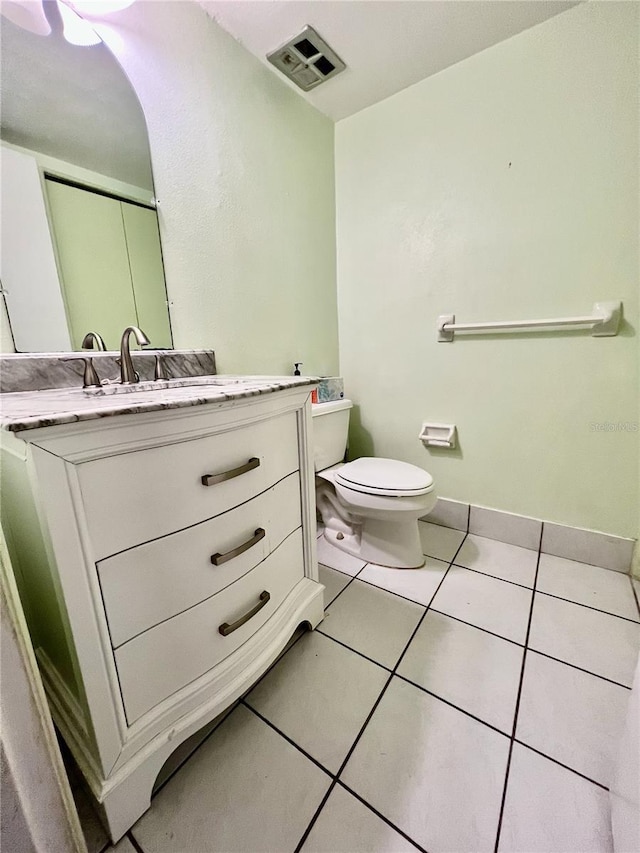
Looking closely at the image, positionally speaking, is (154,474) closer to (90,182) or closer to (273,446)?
(273,446)

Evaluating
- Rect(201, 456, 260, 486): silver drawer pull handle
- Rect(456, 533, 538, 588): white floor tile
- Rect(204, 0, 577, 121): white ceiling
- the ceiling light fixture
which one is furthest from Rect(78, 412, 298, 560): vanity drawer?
Rect(204, 0, 577, 121): white ceiling

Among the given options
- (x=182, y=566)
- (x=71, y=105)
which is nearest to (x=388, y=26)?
(x=71, y=105)

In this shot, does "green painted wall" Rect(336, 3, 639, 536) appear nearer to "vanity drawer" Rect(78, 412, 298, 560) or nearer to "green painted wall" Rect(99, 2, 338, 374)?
"green painted wall" Rect(99, 2, 338, 374)

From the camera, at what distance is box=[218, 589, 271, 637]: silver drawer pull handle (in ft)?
2.42

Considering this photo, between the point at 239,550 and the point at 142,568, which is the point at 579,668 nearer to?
the point at 239,550

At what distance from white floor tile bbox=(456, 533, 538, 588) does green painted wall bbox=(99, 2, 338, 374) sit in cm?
119

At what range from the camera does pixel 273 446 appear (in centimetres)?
85

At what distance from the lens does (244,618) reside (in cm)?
78

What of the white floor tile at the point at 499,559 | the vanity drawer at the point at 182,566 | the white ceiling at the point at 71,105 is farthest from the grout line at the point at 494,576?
the white ceiling at the point at 71,105

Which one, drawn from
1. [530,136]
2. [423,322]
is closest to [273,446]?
[423,322]

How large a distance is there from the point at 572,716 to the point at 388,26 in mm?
2225

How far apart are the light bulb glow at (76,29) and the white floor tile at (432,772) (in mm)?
2003

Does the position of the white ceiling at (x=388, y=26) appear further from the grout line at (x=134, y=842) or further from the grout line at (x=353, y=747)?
the grout line at (x=134, y=842)

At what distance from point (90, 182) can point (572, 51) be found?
167cm
